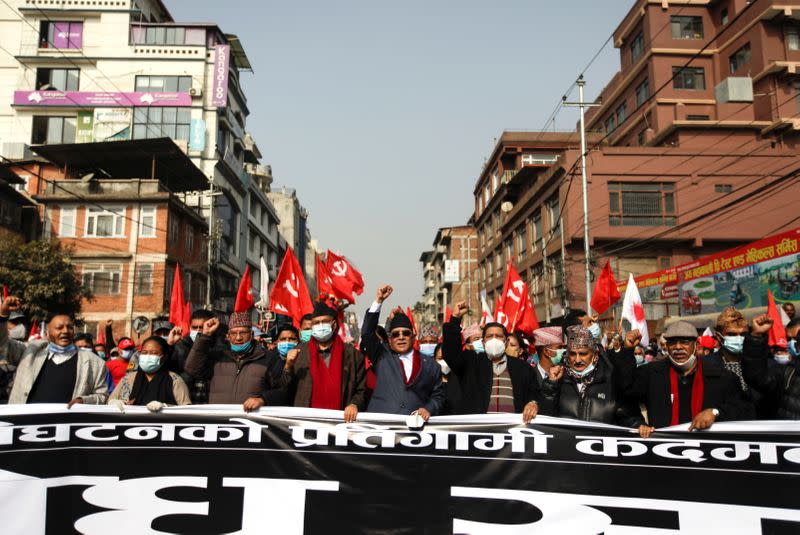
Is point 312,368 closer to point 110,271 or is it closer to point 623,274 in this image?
point 623,274

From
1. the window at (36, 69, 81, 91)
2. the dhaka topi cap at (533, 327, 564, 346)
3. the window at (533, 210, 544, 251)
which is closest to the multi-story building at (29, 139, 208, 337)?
the window at (36, 69, 81, 91)

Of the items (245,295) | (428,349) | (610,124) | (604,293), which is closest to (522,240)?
(610,124)

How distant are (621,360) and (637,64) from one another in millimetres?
41685

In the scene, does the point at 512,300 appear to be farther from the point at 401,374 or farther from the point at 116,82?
the point at 116,82

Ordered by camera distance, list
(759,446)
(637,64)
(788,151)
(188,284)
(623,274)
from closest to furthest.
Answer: (759,446), (623,274), (788,151), (188,284), (637,64)

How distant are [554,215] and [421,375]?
3219 cm

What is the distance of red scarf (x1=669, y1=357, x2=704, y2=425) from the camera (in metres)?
4.30

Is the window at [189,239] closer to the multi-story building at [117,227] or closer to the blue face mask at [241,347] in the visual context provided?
the multi-story building at [117,227]

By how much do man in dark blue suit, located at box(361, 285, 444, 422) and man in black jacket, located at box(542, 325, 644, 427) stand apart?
890 millimetres

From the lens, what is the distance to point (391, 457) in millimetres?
4109

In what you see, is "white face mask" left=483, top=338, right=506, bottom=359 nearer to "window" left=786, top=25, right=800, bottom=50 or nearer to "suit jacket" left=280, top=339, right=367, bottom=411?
"suit jacket" left=280, top=339, right=367, bottom=411

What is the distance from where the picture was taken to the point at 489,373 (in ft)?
17.0

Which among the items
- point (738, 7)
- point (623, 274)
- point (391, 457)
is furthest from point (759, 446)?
point (738, 7)

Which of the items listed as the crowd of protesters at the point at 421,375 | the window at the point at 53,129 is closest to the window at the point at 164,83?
the window at the point at 53,129
